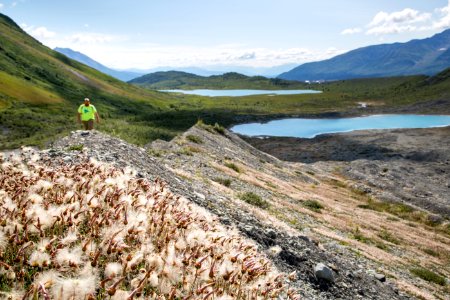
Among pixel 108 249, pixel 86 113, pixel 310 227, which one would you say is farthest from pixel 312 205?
pixel 108 249

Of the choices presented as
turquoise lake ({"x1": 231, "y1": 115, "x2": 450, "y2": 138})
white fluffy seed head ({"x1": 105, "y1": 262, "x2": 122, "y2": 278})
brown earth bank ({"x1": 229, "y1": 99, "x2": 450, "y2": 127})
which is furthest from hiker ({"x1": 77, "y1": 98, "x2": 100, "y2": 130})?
Result: brown earth bank ({"x1": 229, "y1": 99, "x2": 450, "y2": 127})

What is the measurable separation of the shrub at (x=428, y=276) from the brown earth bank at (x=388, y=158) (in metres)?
26.8

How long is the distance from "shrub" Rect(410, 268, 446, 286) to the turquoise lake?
87341 millimetres

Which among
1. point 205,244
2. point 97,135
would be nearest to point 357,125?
point 97,135

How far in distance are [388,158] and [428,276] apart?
2274 inches

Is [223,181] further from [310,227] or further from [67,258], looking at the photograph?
[67,258]

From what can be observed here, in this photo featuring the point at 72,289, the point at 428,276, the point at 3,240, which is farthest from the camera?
the point at 428,276

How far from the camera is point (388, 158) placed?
75.5 m

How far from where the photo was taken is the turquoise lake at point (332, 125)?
377 ft

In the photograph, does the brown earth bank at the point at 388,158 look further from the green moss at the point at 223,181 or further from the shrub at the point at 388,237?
the green moss at the point at 223,181

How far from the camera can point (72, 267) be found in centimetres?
421

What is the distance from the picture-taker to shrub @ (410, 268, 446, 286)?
21.7 m

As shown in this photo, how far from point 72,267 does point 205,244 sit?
1981mm

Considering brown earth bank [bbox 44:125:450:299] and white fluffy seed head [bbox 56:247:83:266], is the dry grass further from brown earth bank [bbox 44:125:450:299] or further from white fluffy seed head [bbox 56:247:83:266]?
brown earth bank [bbox 44:125:450:299]
